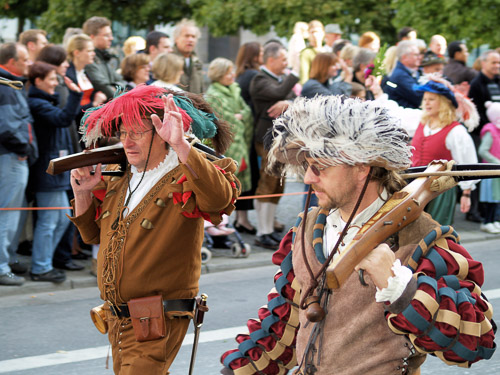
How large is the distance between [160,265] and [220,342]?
8.61 ft

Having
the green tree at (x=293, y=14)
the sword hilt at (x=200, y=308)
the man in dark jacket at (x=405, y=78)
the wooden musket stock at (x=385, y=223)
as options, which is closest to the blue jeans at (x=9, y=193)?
the sword hilt at (x=200, y=308)

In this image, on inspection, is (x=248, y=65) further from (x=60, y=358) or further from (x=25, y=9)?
(x=25, y=9)

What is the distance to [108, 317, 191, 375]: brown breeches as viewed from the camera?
12.6 feet

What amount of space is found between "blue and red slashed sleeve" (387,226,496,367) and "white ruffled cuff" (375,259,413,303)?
55 millimetres

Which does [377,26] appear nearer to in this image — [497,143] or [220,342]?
[497,143]

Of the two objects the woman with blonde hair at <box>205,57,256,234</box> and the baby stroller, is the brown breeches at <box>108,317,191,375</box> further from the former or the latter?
the woman with blonde hair at <box>205,57,256,234</box>

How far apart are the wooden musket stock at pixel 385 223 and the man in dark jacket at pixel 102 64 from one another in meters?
6.15

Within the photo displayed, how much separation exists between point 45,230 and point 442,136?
389 centimetres

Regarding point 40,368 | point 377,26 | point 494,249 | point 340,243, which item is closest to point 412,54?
point 494,249

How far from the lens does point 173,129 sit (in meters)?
3.51

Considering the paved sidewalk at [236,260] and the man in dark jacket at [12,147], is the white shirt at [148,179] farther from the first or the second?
the paved sidewalk at [236,260]

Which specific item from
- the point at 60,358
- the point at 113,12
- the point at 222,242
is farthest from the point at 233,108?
the point at 113,12

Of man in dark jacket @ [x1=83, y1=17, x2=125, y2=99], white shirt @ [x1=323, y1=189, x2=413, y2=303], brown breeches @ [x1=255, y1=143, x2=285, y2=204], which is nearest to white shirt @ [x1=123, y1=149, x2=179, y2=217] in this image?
white shirt @ [x1=323, y1=189, x2=413, y2=303]

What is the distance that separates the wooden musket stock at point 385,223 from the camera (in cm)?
263
